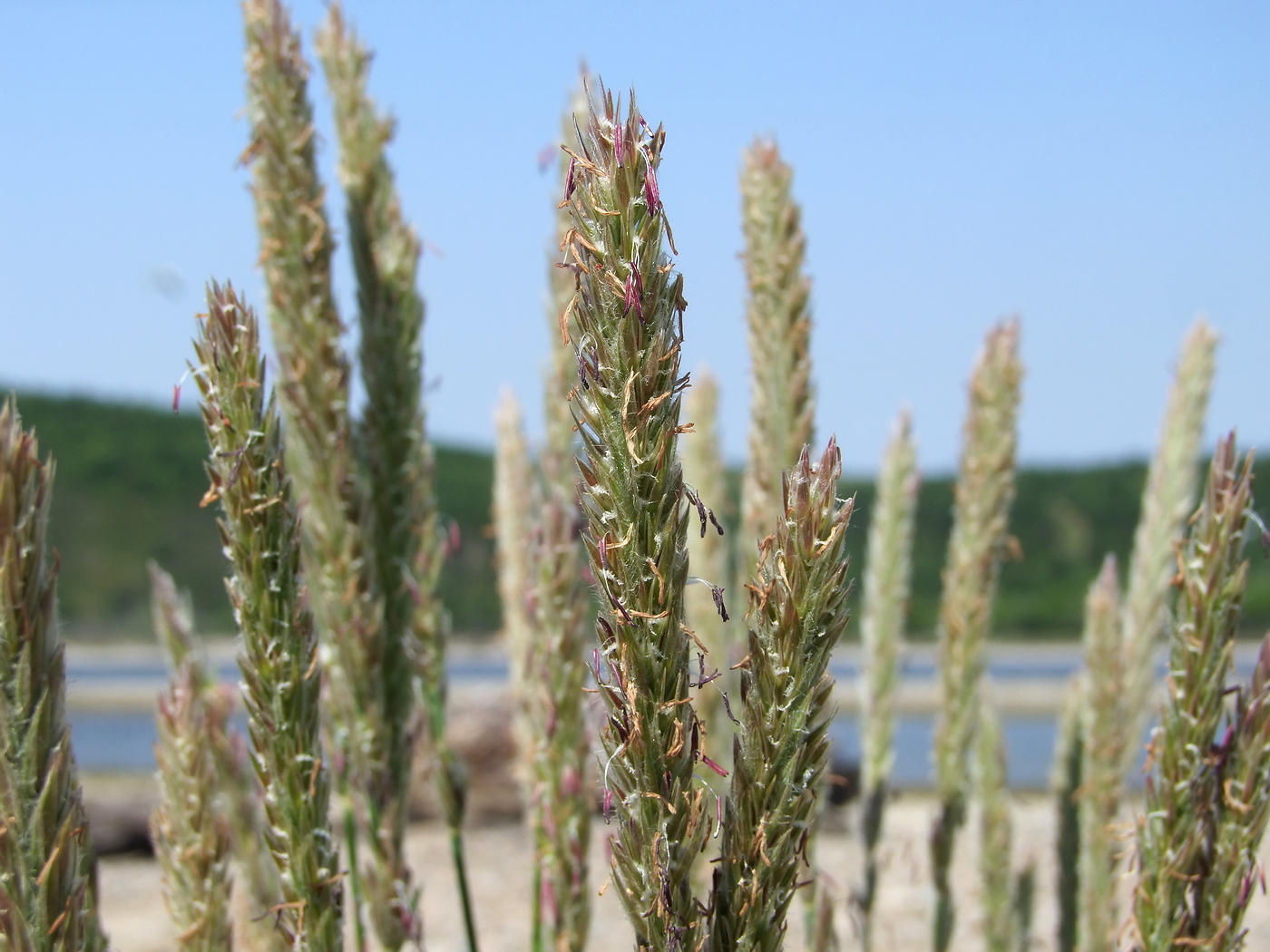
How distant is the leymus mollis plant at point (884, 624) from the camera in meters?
3.46

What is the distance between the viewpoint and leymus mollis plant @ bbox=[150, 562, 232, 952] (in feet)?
6.49

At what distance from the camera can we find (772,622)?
4.63 ft

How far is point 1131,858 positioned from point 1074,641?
53151 millimetres

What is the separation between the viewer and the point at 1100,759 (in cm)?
323

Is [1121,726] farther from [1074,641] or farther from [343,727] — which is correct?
[1074,641]

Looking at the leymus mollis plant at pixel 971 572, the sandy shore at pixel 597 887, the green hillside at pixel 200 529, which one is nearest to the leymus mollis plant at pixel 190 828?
the leymus mollis plant at pixel 971 572

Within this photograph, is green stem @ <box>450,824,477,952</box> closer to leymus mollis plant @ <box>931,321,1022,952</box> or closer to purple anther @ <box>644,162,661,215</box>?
leymus mollis plant @ <box>931,321,1022,952</box>

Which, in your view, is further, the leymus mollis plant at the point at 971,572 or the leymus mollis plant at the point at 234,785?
the leymus mollis plant at the point at 971,572

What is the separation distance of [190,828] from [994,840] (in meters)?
2.85

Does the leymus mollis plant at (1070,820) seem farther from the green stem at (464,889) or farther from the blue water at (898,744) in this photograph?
the blue water at (898,744)

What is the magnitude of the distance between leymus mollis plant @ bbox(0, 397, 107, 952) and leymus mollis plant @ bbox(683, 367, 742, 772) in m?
1.40

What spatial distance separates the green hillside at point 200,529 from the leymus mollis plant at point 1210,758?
45849mm

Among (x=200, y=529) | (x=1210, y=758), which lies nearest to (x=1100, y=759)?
(x=1210, y=758)

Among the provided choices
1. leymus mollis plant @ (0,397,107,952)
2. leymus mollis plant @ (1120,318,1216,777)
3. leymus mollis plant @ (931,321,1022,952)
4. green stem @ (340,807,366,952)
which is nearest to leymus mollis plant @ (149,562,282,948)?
green stem @ (340,807,366,952)
